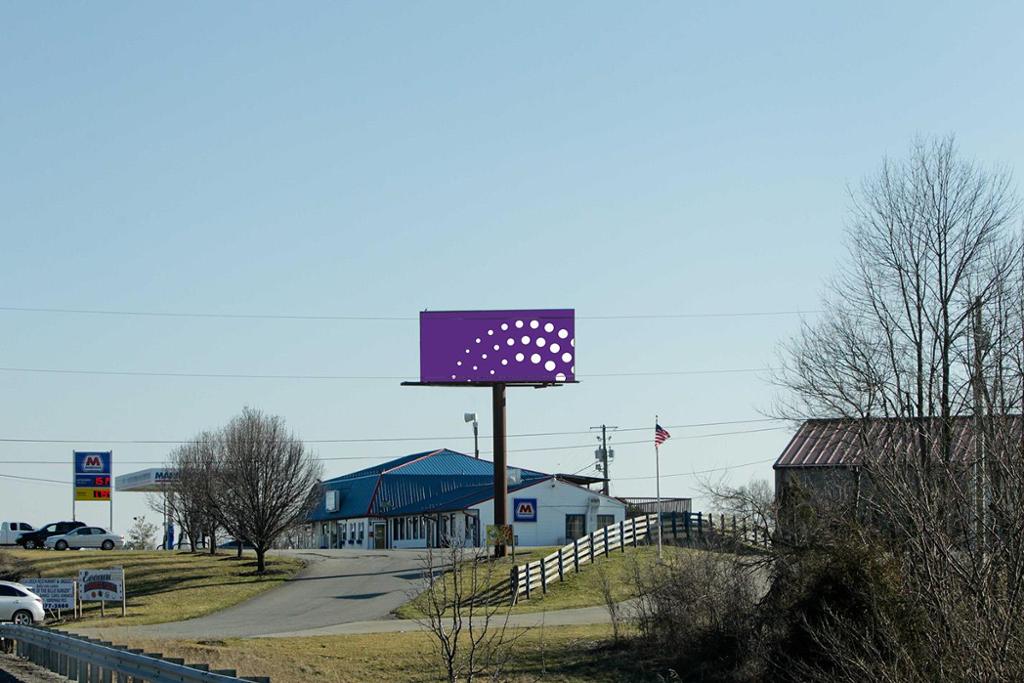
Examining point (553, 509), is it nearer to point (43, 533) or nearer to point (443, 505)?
point (443, 505)

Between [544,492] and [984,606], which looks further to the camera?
[544,492]

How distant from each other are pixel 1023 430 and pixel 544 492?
56.9m

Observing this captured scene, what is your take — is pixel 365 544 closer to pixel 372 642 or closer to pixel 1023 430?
pixel 372 642

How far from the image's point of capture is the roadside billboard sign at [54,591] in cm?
4269

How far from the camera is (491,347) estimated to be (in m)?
57.0

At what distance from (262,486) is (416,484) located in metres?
24.9

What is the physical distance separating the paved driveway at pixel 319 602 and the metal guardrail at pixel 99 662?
1251 centimetres

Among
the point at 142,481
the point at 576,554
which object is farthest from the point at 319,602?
the point at 142,481

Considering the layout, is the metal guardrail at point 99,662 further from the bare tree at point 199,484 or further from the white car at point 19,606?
the bare tree at point 199,484

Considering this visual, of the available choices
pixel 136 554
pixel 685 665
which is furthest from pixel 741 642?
pixel 136 554

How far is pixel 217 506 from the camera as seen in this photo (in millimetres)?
56344

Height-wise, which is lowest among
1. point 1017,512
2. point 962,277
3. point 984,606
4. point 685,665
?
point 685,665

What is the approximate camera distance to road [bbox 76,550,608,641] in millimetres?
37688

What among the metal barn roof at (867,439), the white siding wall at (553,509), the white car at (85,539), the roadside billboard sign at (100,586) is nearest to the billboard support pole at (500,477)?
the metal barn roof at (867,439)
